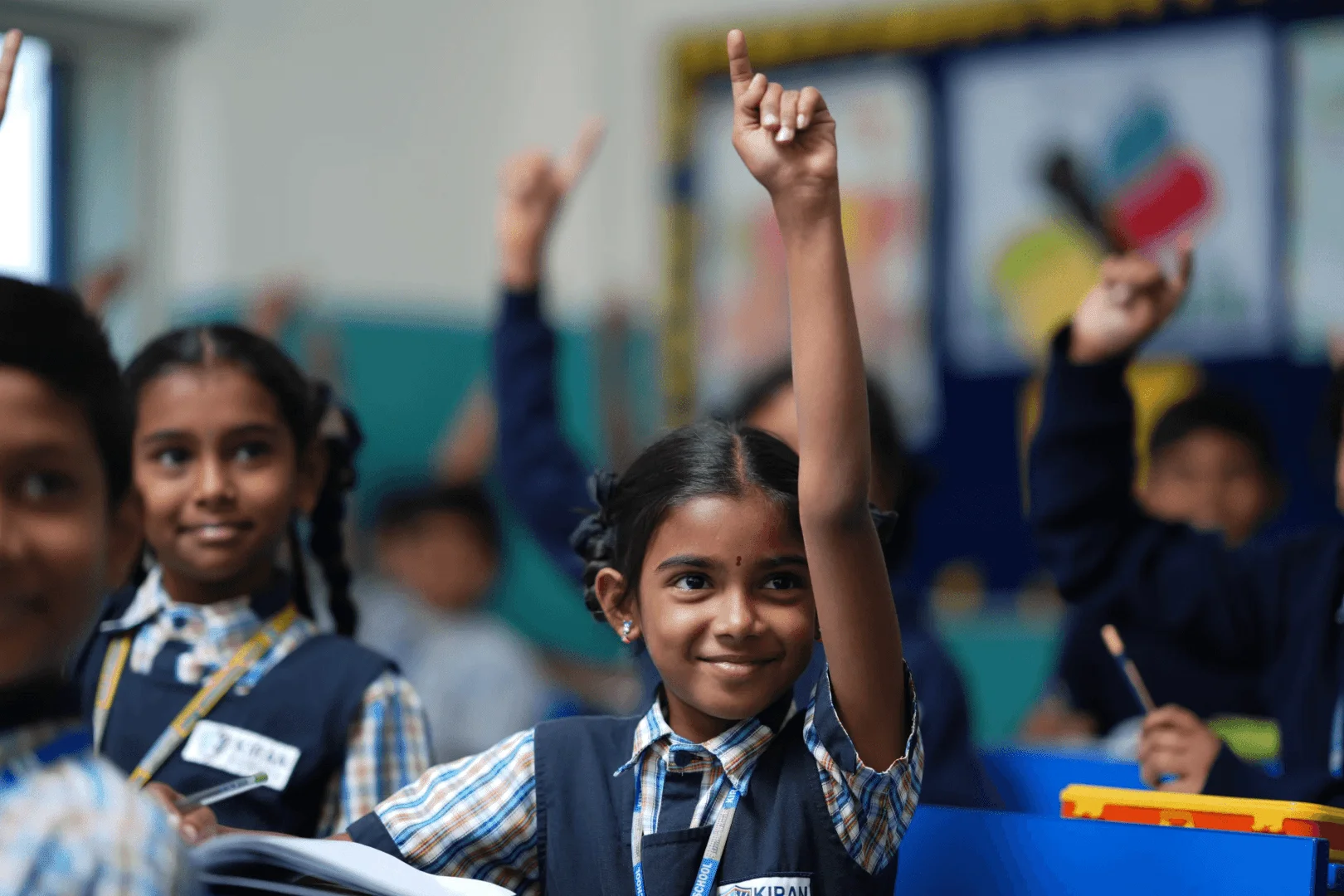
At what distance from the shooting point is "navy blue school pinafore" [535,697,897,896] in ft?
3.67

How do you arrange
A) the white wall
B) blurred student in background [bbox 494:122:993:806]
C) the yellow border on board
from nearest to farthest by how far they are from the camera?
blurred student in background [bbox 494:122:993:806], the white wall, the yellow border on board

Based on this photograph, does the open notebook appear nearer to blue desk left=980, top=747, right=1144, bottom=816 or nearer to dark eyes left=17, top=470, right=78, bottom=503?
dark eyes left=17, top=470, right=78, bottom=503

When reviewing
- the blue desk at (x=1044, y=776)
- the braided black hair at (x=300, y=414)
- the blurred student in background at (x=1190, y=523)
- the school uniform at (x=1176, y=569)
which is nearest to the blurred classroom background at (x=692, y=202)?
the blurred student in background at (x=1190, y=523)

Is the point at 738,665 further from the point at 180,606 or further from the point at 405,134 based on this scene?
the point at 405,134

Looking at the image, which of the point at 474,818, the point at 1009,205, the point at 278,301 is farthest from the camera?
the point at 1009,205

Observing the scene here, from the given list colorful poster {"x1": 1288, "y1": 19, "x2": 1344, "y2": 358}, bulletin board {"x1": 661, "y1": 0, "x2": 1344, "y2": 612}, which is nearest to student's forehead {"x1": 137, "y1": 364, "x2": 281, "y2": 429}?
bulletin board {"x1": 661, "y1": 0, "x2": 1344, "y2": 612}

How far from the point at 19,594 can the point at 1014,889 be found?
2.58ft

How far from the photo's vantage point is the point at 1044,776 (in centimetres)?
157

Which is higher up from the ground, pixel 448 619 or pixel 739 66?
pixel 739 66

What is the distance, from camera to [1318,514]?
404 centimetres

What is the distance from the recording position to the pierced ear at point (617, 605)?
1.27m

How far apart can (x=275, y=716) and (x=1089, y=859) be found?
761 millimetres

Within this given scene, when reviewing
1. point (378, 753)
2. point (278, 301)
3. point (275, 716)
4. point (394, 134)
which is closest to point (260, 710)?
point (275, 716)

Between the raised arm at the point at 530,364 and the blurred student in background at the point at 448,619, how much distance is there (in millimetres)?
1552
